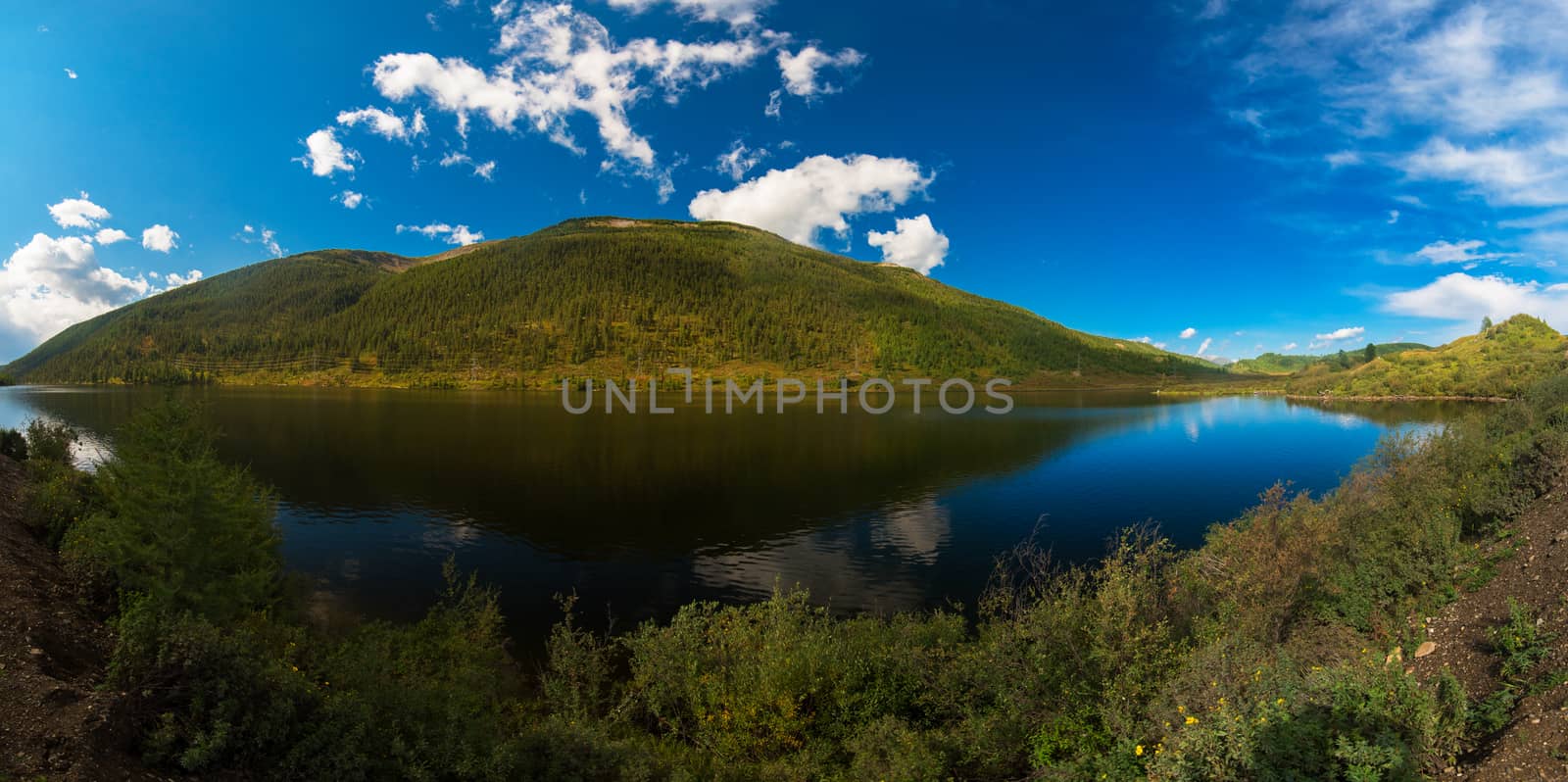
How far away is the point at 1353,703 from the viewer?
7660mm

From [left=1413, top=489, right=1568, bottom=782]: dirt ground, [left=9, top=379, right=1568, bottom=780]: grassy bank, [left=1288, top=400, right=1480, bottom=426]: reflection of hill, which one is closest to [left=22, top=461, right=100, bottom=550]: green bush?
[left=9, top=379, right=1568, bottom=780]: grassy bank

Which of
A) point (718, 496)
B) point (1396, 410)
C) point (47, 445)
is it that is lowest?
point (718, 496)

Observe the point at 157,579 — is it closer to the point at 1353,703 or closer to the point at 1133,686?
the point at 1133,686

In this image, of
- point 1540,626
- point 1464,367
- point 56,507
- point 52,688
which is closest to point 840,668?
point 1540,626

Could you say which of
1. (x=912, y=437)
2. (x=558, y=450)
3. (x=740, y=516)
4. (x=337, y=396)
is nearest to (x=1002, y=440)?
(x=912, y=437)

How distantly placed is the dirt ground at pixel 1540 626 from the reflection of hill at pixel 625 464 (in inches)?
869

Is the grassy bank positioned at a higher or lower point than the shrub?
lower

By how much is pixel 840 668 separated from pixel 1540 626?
1351cm

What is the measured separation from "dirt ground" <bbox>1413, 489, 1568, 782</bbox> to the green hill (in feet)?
401

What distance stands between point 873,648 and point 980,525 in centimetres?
2410

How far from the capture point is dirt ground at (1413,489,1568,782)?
284 inches

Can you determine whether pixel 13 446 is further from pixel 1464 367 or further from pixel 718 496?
pixel 1464 367

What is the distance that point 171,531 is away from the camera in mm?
15586

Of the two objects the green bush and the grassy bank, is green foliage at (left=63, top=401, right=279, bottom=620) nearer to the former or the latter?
the grassy bank
